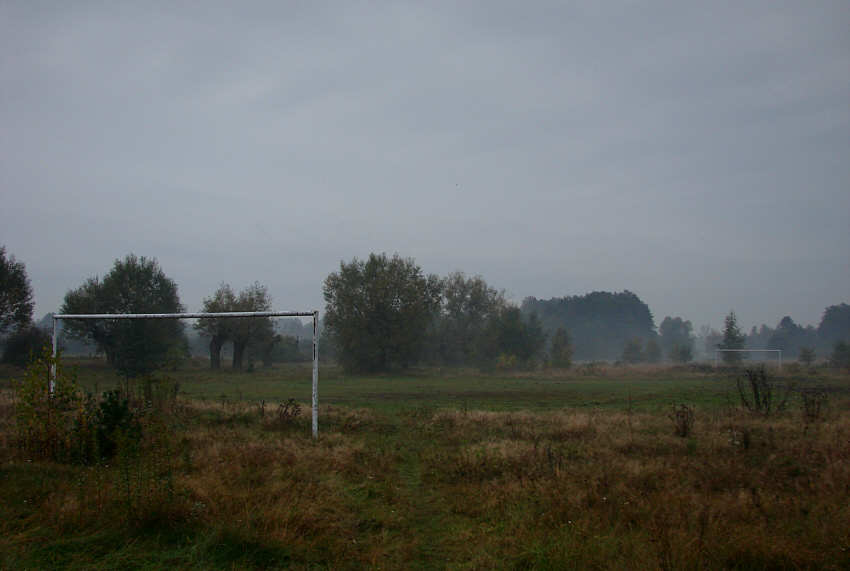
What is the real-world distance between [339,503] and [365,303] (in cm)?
4222

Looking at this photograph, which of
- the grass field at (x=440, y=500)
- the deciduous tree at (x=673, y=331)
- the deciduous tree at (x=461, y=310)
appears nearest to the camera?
the grass field at (x=440, y=500)

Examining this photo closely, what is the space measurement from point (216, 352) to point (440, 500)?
2775cm

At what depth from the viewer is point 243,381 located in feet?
98.8

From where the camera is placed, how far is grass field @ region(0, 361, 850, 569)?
4984mm

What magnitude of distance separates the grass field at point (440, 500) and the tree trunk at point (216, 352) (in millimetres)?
19146

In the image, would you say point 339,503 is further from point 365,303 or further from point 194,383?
point 365,303

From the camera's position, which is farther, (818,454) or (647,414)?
(647,414)

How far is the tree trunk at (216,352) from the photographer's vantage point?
31078mm

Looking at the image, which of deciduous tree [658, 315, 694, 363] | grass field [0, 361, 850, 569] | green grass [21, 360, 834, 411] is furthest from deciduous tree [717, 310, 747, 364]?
deciduous tree [658, 315, 694, 363]

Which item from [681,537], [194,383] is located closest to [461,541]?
[681,537]

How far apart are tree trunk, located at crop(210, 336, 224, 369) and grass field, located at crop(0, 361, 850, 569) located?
19146 millimetres

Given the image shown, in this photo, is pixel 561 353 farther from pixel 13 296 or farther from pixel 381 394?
pixel 13 296

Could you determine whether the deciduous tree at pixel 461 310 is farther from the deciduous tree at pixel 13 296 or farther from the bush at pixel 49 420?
the bush at pixel 49 420

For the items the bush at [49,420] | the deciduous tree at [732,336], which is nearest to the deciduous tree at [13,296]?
the bush at [49,420]
